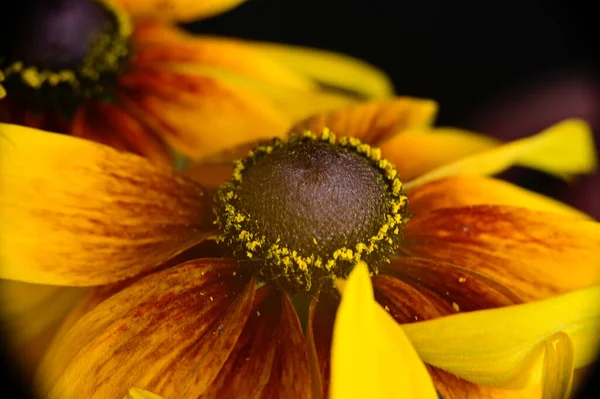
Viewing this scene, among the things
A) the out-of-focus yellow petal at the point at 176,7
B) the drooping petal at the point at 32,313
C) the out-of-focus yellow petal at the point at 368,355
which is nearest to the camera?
the out-of-focus yellow petal at the point at 368,355

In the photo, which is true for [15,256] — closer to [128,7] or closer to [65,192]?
[65,192]

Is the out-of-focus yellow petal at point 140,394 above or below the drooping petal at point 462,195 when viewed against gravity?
below

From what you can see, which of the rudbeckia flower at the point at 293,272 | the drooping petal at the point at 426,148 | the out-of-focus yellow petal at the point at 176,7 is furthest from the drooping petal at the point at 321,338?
the out-of-focus yellow petal at the point at 176,7

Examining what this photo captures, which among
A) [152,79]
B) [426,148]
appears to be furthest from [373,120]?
[152,79]

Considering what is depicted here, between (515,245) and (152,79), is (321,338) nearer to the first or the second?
(515,245)

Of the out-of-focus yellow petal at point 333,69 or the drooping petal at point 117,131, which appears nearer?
the drooping petal at point 117,131

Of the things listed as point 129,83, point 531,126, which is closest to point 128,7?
point 129,83

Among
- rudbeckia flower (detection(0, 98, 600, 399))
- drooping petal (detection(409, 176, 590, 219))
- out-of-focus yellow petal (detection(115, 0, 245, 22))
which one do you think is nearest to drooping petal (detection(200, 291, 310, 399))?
rudbeckia flower (detection(0, 98, 600, 399))

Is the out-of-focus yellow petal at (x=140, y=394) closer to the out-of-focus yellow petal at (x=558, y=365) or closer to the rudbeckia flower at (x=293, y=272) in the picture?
the rudbeckia flower at (x=293, y=272)
